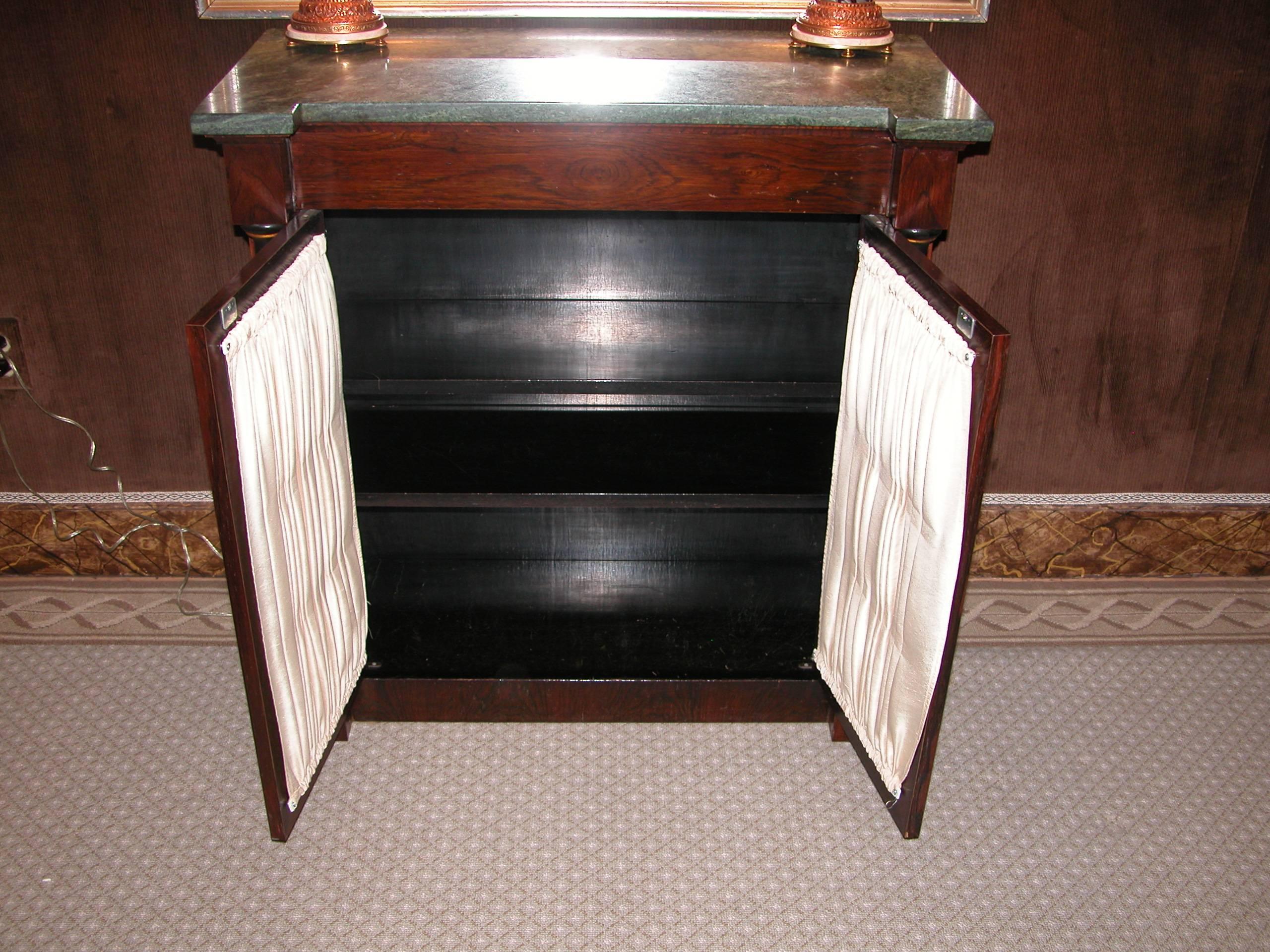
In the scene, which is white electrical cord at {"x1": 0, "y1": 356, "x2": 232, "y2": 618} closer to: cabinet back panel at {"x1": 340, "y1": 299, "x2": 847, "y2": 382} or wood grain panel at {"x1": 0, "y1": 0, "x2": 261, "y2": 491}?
wood grain panel at {"x1": 0, "y1": 0, "x2": 261, "y2": 491}

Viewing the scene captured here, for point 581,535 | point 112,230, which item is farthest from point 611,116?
point 112,230

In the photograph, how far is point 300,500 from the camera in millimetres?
1391

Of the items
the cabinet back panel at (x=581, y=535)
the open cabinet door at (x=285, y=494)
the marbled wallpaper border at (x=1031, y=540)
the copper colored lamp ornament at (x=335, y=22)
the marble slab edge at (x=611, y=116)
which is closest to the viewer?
the open cabinet door at (x=285, y=494)

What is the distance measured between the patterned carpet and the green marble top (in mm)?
935

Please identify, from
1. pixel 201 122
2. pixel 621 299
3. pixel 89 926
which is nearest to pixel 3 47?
pixel 201 122

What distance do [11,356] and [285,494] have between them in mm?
928

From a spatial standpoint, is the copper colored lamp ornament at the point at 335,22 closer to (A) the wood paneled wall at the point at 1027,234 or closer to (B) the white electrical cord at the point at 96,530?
(A) the wood paneled wall at the point at 1027,234

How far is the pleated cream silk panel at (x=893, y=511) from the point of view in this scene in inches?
48.4

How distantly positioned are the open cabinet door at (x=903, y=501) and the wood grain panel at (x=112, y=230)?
106cm

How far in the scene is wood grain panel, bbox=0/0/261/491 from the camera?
67.6 inches

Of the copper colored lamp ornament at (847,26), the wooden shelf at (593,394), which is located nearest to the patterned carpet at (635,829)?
the wooden shelf at (593,394)

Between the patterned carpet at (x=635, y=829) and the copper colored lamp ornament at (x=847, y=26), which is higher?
the copper colored lamp ornament at (x=847, y=26)

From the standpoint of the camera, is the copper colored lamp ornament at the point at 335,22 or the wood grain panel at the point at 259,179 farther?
the copper colored lamp ornament at the point at 335,22

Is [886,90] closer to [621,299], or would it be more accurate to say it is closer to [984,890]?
[621,299]
